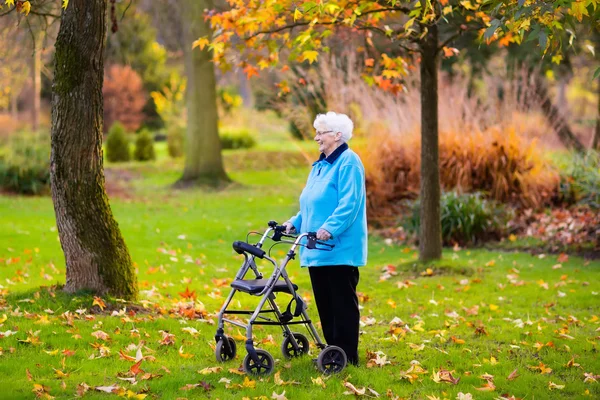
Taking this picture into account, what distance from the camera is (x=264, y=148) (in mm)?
29094

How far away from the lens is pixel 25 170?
18953 millimetres

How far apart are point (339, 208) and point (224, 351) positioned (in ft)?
4.56

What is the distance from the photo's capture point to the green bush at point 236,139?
29.5 meters

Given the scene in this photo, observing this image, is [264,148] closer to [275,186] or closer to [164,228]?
[275,186]

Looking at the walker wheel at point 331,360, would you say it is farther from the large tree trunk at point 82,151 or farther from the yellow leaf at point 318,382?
the large tree trunk at point 82,151

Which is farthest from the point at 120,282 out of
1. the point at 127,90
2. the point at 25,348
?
the point at 127,90

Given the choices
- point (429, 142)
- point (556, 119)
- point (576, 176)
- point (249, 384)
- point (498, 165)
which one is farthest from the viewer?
point (556, 119)

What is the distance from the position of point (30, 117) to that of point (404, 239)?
2781 cm

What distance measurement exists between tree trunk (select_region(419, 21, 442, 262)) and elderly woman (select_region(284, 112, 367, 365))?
4141 mm

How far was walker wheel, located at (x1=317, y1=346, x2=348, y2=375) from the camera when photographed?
18.4ft

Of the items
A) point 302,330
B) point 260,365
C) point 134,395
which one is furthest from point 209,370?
point 302,330

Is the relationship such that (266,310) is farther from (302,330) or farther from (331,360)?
(302,330)

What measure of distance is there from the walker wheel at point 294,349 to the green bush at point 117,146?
2280 centimetres

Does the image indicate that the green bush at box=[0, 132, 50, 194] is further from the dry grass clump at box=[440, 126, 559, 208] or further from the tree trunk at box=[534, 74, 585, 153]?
the tree trunk at box=[534, 74, 585, 153]
